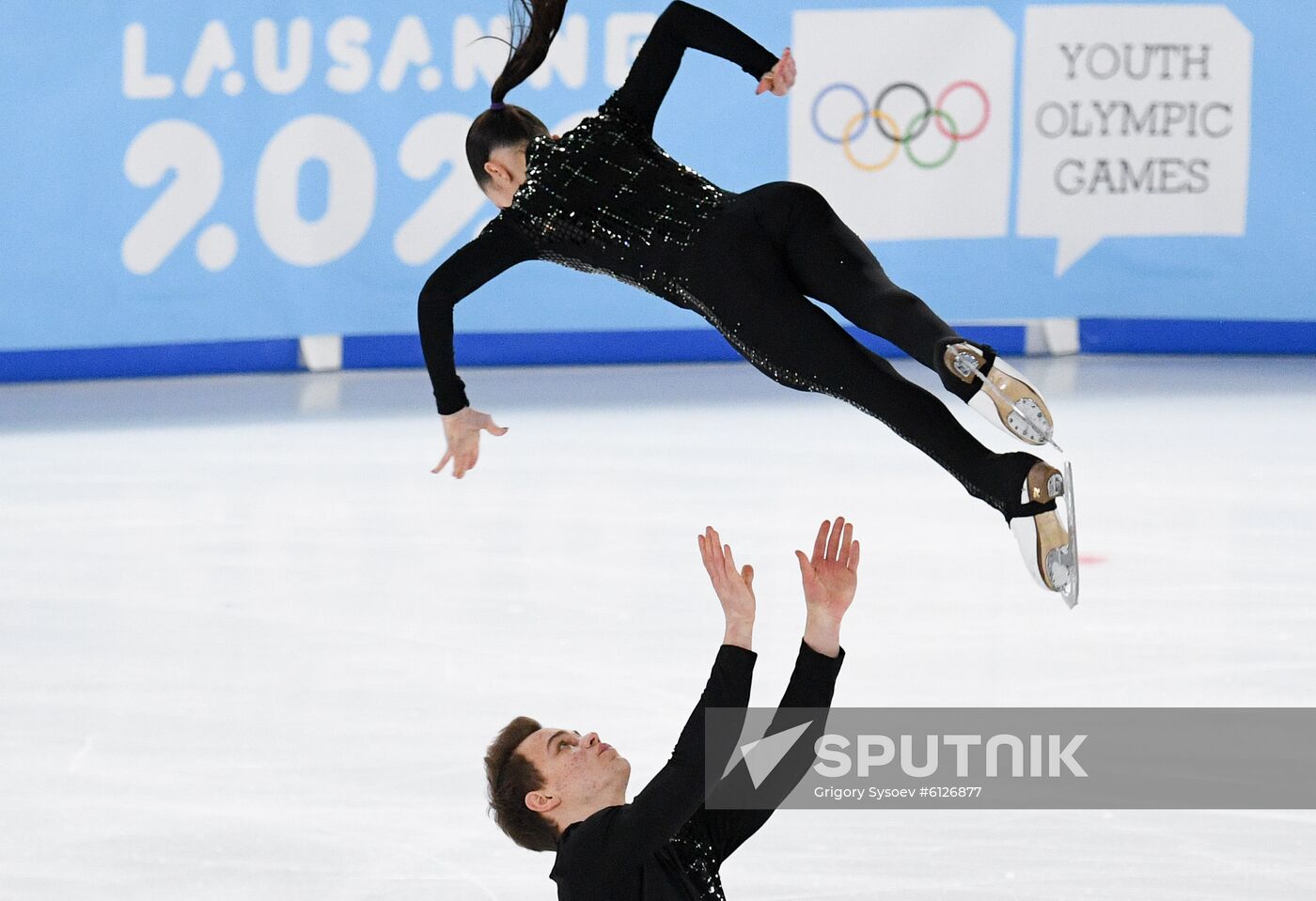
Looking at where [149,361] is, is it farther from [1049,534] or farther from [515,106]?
[1049,534]

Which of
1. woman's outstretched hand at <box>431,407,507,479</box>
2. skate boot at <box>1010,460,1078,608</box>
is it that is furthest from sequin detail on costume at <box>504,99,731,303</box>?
skate boot at <box>1010,460,1078,608</box>

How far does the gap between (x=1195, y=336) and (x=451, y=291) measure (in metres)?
7.08

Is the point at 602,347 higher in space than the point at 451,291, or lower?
A: lower

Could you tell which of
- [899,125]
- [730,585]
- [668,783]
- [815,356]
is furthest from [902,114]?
[668,783]

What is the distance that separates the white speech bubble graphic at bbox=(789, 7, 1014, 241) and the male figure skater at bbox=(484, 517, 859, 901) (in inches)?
250

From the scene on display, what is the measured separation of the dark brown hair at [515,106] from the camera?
129 inches

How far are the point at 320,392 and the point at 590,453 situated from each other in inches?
81.7

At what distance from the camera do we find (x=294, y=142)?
8430 mm

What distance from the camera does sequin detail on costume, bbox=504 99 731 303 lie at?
327 cm

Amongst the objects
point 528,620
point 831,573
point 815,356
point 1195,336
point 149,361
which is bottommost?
point 1195,336

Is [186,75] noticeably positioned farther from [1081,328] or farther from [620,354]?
[1081,328]

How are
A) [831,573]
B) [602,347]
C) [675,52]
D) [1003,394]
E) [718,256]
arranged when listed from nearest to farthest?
[831,573]
[1003,394]
[718,256]
[675,52]
[602,347]

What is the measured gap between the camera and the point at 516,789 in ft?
8.40

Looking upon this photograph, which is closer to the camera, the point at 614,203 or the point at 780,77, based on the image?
the point at 780,77
